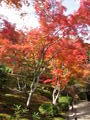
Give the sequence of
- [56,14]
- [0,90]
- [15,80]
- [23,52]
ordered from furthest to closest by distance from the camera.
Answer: [15,80] < [0,90] < [23,52] < [56,14]

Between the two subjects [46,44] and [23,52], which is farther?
[23,52]

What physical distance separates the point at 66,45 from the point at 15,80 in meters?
16.6

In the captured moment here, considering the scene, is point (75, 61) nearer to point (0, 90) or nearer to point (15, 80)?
point (0, 90)

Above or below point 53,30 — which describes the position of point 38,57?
below

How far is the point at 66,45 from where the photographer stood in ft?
65.8

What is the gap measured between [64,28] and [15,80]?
18.4 metres

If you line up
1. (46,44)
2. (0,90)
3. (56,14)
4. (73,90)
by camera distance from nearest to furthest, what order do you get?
(56,14), (46,44), (0,90), (73,90)

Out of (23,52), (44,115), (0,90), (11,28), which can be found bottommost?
(44,115)

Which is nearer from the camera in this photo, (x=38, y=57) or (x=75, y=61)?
(x=38, y=57)

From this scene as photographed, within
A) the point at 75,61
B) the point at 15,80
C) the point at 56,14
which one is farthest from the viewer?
the point at 15,80

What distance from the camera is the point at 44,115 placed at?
2000cm

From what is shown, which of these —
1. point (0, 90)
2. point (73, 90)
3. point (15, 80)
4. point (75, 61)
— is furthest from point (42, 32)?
point (73, 90)

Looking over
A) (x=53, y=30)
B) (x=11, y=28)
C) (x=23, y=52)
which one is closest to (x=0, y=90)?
(x=23, y=52)

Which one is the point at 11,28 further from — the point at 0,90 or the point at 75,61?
the point at 0,90
